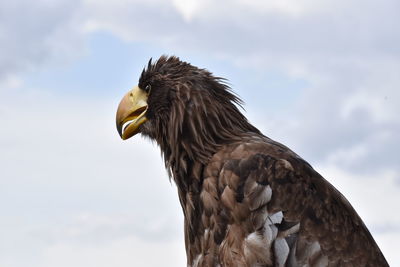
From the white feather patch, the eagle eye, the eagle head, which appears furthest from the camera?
the eagle eye

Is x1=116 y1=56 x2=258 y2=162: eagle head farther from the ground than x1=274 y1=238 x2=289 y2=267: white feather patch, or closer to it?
farther from the ground

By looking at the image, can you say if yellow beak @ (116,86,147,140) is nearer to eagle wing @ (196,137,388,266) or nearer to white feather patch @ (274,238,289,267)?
eagle wing @ (196,137,388,266)

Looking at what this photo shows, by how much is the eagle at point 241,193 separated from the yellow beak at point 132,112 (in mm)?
272

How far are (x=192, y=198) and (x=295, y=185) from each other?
0.99 m

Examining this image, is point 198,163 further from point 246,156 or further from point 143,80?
point 143,80

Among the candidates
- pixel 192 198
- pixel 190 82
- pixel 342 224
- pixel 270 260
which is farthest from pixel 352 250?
pixel 190 82

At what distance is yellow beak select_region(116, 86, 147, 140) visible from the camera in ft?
32.8

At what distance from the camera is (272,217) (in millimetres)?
8883

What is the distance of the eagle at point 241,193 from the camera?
8.87 meters

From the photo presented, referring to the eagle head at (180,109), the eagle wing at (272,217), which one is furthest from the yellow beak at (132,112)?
the eagle wing at (272,217)

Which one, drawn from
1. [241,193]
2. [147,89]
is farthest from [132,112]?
[241,193]

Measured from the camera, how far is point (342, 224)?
9.10 metres

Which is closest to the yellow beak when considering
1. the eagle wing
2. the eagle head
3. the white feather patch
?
the eagle head

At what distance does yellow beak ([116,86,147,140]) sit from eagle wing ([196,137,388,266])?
1.18m
